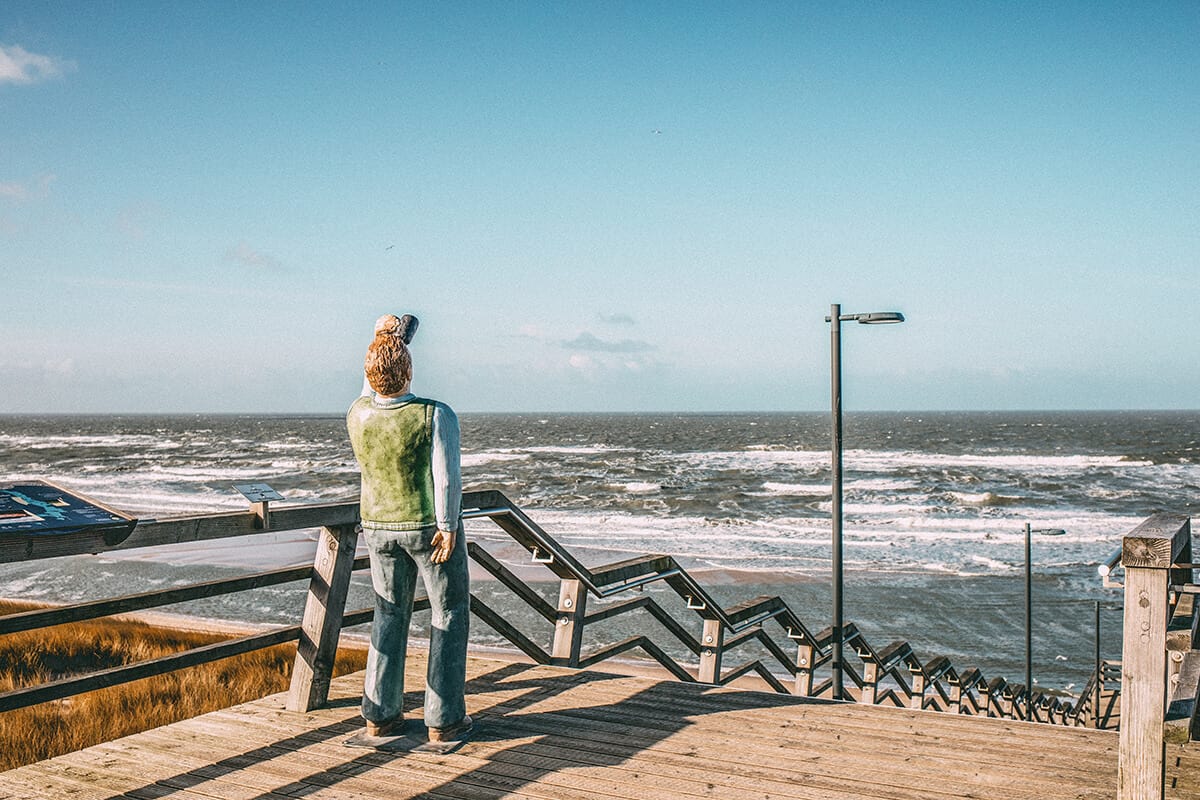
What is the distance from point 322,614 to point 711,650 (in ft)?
10.6

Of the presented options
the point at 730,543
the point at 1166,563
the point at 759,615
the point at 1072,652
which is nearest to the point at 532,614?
the point at 1072,652

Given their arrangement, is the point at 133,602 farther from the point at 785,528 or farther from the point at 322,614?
the point at 785,528

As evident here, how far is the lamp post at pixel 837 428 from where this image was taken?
970 cm

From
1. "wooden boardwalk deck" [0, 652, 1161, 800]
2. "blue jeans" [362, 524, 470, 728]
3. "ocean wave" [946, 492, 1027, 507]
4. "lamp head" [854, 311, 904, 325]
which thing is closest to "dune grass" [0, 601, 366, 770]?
"wooden boardwalk deck" [0, 652, 1161, 800]

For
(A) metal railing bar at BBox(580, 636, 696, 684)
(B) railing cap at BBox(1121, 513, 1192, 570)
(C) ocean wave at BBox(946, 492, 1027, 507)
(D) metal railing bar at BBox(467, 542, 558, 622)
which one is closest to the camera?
(B) railing cap at BBox(1121, 513, 1192, 570)

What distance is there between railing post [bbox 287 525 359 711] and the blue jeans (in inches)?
15.9

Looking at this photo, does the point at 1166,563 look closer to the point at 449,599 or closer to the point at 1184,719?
the point at 1184,719

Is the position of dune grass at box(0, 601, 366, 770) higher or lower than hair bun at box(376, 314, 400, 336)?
lower

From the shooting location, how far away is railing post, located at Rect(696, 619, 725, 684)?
7.01 metres

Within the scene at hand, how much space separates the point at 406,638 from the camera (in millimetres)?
4391

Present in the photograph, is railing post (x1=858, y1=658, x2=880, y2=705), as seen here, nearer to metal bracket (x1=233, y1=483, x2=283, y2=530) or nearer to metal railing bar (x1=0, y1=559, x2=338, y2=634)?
metal railing bar (x1=0, y1=559, x2=338, y2=634)

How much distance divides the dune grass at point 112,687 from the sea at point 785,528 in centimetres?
156

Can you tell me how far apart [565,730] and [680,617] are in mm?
13452

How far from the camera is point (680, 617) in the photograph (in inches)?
700
